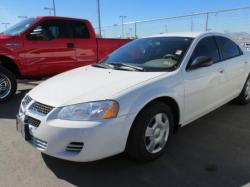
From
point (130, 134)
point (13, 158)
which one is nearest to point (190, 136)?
point (130, 134)

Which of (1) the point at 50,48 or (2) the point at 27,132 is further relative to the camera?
(1) the point at 50,48

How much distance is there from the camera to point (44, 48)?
6785 millimetres

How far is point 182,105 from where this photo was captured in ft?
12.0

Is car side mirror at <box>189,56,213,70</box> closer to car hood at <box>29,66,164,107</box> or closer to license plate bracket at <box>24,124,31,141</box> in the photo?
car hood at <box>29,66,164,107</box>

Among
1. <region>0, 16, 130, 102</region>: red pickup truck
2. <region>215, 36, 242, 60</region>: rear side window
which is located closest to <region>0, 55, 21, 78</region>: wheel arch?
<region>0, 16, 130, 102</region>: red pickup truck

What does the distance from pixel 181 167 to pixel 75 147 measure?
4.06 ft

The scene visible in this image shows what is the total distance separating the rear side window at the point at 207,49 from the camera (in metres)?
4.04

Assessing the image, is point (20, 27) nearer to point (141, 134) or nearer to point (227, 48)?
point (227, 48)

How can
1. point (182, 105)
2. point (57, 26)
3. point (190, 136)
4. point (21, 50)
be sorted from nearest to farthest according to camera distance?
1. point (182, 105)
2. point (190, 136)
3. point (21, 50)
4. point (57, 26)

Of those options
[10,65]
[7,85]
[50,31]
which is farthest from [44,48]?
[7,85]

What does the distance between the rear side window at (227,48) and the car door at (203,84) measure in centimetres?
17

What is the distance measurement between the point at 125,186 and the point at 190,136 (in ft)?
5.31

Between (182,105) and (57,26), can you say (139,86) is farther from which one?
(57,26)

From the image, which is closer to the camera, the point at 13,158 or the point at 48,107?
the point at 48,107
